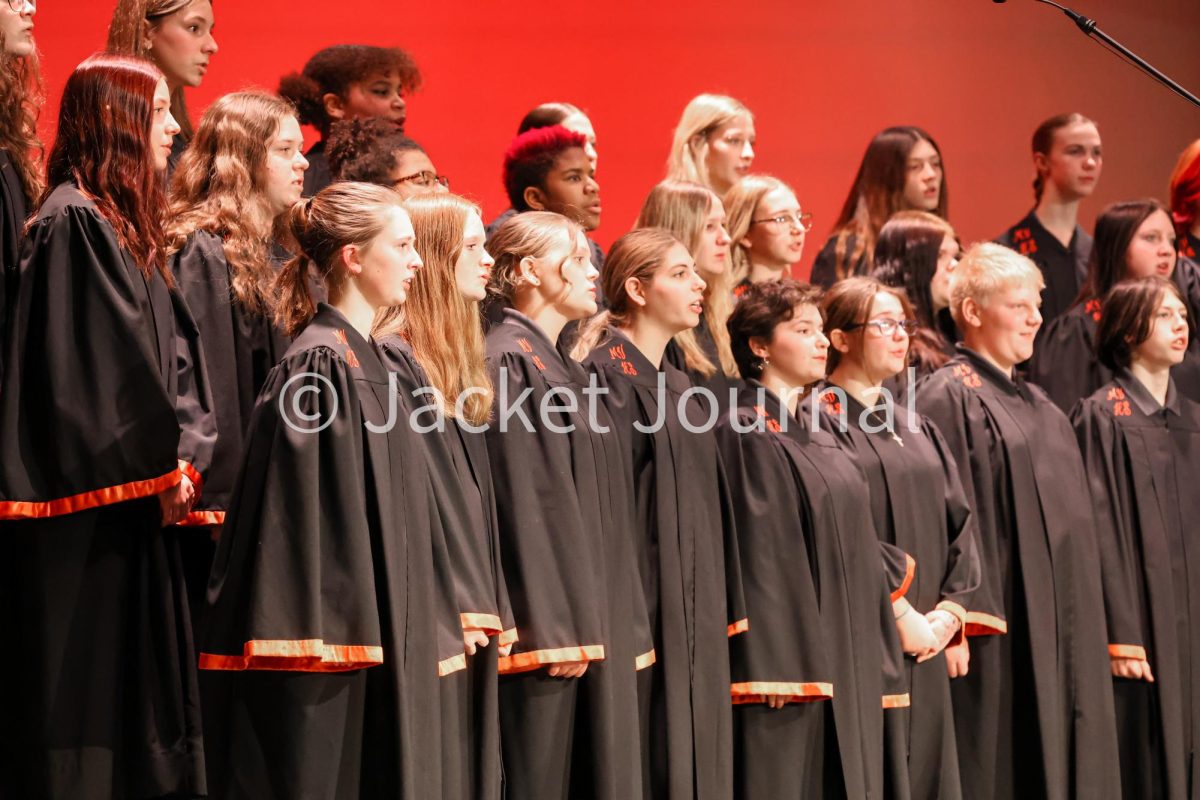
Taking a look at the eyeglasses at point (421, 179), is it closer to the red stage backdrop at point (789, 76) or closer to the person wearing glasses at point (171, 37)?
the person wearing glasses at point (171, 37)

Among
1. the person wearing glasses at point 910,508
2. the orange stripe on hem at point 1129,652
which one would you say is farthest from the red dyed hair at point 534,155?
the orange stripe on hem at point 1129,652

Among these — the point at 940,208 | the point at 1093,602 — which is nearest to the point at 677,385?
the point at 1093,602

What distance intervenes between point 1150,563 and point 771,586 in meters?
1.56

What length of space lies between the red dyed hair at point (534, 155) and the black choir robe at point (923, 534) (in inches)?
43.3

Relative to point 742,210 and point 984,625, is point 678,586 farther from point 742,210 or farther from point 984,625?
point 742,210

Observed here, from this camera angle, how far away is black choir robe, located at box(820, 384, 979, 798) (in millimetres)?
4676

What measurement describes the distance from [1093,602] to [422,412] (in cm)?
251

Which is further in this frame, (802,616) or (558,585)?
(802,616)

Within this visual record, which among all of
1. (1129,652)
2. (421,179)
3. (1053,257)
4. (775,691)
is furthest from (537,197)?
(1129,652)

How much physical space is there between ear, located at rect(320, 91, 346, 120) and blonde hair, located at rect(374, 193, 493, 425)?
4.97 feet

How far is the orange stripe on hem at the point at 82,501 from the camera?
3154 mm

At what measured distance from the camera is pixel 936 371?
5.25 meters

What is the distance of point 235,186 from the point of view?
12.8 ft

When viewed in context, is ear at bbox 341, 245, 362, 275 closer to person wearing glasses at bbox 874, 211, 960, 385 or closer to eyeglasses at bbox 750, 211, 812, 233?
eyeglasses at bbox 750, 211, 812, 233
